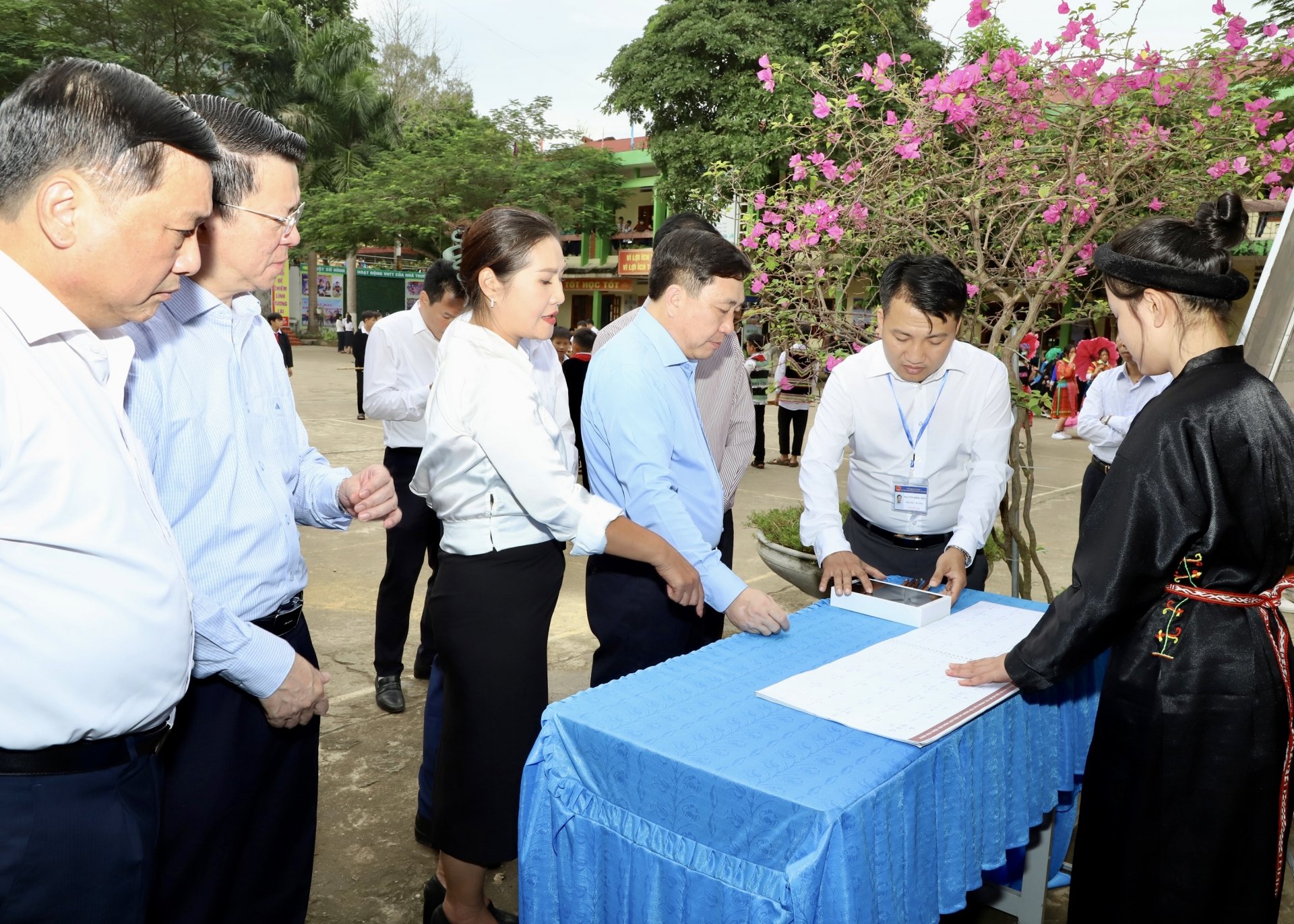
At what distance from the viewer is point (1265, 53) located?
3531mm

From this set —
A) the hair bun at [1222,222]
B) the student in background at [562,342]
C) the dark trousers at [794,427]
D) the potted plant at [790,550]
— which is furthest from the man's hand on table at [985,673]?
the dark trousers at [794,427]

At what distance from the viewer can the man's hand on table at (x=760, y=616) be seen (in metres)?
2.00

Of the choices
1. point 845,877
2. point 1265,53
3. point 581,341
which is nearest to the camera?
point 845,877

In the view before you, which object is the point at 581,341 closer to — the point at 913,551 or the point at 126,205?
the point at 913,551

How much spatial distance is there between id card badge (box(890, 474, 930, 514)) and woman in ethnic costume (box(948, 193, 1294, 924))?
0.95m

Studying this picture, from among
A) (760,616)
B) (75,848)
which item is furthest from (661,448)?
(75,848)

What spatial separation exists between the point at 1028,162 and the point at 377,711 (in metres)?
3.31

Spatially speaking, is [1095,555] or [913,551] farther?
[913,551]

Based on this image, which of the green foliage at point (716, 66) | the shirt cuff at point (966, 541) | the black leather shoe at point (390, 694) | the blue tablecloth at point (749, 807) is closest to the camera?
the blue tablecloth at point (749, 807)

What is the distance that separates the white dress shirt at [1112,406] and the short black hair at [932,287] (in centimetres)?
268

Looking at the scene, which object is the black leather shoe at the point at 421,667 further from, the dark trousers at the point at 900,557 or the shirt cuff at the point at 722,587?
the shirt cuff at the point at 722,587

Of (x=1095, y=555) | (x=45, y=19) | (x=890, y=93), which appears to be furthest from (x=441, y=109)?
(x=1095, y=555)

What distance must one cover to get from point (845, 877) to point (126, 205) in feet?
4.06

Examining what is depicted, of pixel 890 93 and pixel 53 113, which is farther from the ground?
pixel 890 93
